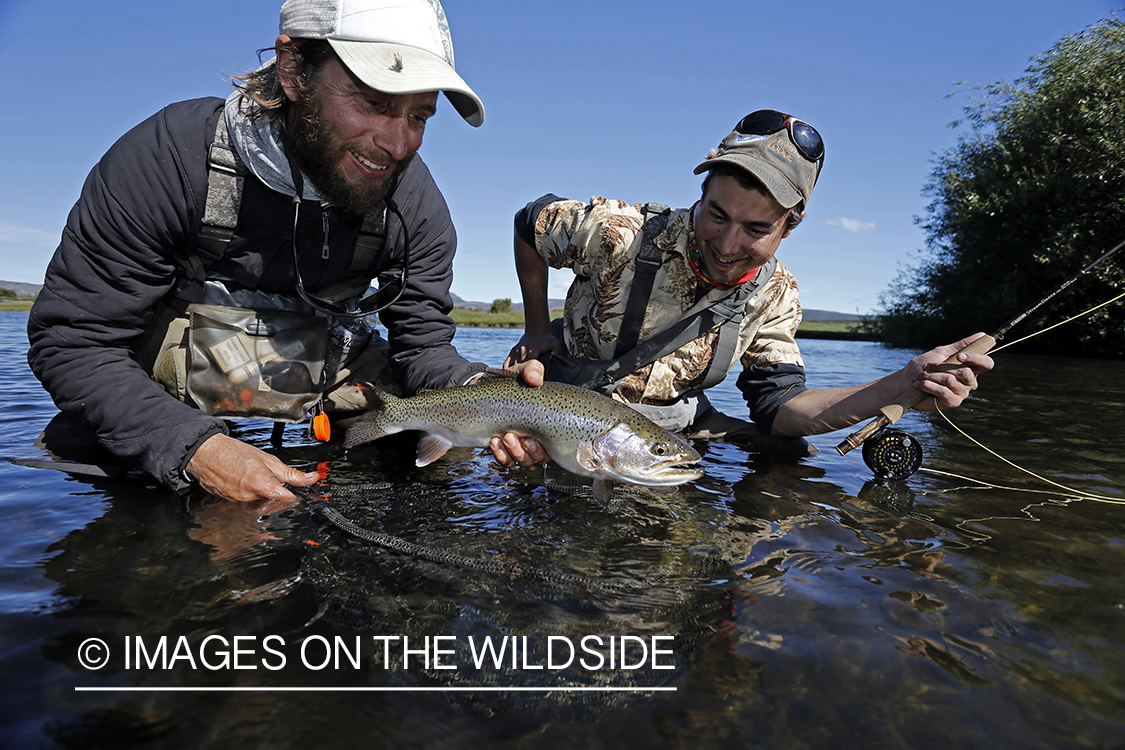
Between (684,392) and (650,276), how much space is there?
3.62ft

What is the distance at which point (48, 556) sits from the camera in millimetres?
2955

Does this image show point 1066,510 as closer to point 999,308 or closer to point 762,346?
point 762,346

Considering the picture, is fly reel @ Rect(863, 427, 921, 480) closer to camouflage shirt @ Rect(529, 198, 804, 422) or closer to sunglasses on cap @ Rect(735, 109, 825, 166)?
camouflage shirt @ Rect(529, 198, 804, 422)

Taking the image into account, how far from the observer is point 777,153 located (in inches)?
161

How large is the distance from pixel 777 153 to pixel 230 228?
3.35 metres

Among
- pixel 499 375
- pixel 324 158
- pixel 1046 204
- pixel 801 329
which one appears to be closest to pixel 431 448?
pixel 499 375

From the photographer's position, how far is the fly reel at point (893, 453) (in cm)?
488

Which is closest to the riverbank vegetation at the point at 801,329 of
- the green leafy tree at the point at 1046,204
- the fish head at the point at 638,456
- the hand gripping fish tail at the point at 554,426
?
the green leafy tree at the point at 1046,204

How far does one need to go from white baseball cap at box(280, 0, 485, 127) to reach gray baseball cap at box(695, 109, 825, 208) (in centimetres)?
169

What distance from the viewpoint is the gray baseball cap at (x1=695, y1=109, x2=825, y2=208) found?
3984mm

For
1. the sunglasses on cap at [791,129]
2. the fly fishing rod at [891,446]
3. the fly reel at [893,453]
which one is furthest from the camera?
the fly reel at [893,453]

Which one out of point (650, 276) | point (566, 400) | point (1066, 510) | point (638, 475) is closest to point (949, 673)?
point (638, 475)

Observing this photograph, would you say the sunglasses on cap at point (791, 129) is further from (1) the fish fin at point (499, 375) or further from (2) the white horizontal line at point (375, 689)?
(2) the white horizontal line at point (375, 689)

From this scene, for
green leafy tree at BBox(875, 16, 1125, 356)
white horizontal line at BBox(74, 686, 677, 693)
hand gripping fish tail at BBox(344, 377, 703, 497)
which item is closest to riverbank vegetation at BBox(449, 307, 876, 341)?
green leafy tree at BBox(875, 16, 1125, 356)
